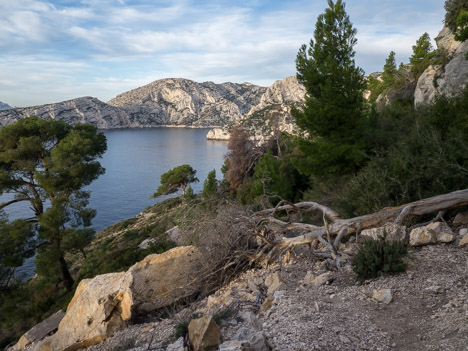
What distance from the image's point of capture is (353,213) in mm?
8797

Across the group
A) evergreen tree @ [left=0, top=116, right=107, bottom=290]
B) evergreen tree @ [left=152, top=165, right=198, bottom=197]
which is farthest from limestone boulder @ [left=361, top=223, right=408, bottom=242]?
evergreen tree @ [left=152, top=165, right=198, bottom=197]

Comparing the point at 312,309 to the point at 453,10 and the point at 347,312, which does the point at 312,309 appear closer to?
the point at 347,312

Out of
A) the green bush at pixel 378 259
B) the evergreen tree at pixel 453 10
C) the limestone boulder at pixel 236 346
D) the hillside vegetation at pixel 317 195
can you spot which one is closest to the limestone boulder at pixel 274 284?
the hillside vegetation at pixel 317 195

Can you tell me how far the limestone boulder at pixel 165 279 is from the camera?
22.4 ft

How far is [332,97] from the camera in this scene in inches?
510

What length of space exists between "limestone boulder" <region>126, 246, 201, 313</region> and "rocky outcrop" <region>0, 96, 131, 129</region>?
15810cm

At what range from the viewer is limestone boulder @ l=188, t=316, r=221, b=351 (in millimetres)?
3432

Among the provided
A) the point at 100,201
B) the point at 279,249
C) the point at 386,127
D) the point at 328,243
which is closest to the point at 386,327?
the point at 328,243

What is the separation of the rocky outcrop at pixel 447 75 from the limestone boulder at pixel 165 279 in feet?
46.5

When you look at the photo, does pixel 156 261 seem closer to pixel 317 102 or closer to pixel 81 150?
pixel 317 102

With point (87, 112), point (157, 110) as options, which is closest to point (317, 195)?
point (87, 112)

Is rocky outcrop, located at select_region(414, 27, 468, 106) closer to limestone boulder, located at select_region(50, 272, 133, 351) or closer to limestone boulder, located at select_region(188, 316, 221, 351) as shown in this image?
limestone boulder, located at select_region(188, 316, 221, 351)

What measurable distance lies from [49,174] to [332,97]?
16142 mm

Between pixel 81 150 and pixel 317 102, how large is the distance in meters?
14.3
